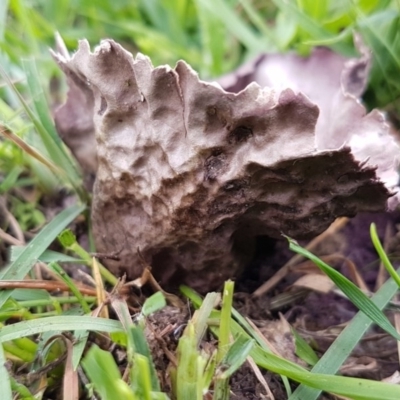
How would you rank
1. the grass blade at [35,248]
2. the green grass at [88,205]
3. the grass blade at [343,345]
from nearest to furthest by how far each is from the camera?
the green grass at [88,205], the grass blade at [343,345], the grass blade at [35,248]

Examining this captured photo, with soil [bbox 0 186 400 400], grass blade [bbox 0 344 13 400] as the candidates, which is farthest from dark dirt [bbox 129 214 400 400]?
grass blade [bbox 0 344 13 400]

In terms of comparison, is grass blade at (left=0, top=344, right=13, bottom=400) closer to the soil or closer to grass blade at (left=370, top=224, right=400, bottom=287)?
the soil

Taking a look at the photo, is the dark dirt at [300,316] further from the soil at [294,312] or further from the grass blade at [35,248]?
the grass blade at [35,248]

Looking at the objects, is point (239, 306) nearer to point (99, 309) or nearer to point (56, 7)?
point (99, 309)

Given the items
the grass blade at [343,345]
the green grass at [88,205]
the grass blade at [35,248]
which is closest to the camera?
the green grass at [88,205]

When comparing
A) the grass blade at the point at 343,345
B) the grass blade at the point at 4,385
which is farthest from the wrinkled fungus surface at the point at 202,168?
the grass blade at the point at 4,385

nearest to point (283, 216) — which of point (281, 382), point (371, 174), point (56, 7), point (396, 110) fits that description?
point (371, 174)
